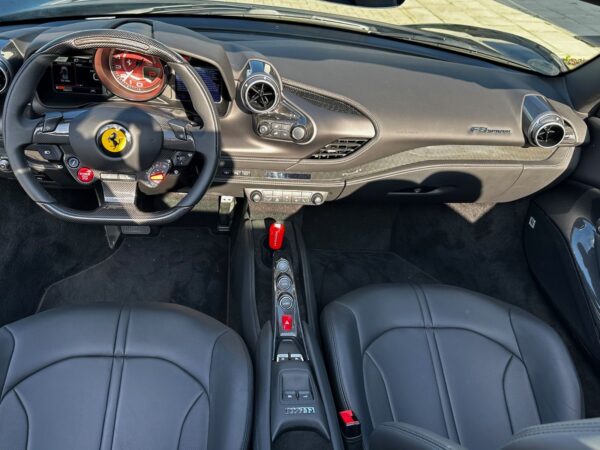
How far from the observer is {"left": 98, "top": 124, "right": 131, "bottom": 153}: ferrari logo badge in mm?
1548

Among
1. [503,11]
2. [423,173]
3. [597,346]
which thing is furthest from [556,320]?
Answer: [503,11]

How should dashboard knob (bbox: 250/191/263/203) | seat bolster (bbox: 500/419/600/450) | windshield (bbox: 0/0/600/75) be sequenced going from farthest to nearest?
1. dashboard knob (bbox: 250/191/263/203)
2. windshield (bbox: 0/0/600/75)
3. seat bolster (bbox: 500/419/600/450)

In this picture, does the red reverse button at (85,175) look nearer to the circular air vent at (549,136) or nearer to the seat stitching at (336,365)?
the seat stitching at (336,365)

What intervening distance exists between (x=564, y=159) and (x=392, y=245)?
909 millimetres

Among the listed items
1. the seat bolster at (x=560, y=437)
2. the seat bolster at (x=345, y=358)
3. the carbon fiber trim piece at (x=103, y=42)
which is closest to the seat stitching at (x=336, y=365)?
the seat bolster at (x=345, y=358)

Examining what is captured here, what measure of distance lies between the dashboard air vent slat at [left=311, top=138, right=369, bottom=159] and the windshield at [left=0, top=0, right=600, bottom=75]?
49cm

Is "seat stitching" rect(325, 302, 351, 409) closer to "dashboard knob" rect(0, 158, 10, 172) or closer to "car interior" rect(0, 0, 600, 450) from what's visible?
"car interior" rect(0, 0, 600, 450)

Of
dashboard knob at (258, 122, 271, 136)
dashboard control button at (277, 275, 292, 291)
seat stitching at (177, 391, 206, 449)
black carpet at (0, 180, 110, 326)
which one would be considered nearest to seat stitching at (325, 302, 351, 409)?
dashboard control button at (277, 275, 292, 291)

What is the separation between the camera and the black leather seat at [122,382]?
1.47 m

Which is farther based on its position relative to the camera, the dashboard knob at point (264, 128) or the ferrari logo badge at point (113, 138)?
the dashboard knob at point (264, 128)

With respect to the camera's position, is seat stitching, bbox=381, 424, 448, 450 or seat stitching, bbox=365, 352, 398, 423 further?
seat stitching, bbox=365, 352, 398, 423

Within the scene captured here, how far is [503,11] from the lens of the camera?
7.26ft

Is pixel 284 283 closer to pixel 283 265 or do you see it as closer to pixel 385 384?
pixel 283 265

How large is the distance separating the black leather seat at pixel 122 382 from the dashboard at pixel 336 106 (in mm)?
495
